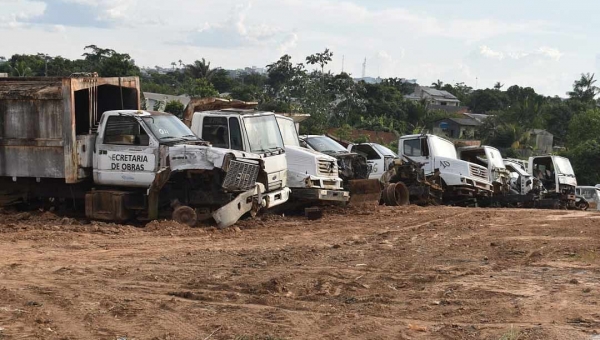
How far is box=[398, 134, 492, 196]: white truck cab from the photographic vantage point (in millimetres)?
20594

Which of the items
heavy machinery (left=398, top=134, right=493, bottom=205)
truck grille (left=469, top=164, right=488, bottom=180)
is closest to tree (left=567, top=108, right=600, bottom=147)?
truck grille (left=469, top=164, right=488, bottom=180)

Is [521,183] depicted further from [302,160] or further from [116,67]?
[116,67]

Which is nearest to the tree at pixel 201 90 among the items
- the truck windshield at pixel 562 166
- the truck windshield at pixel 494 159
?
the truck windshield at pixel 562 166

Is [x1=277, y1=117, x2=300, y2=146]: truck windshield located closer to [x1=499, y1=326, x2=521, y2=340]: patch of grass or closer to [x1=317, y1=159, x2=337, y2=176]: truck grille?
[x1=317, y1=159, x2=337, y2=176]: truck grille

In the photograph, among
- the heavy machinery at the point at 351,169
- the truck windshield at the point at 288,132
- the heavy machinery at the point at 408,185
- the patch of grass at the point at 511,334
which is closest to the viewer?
the patch of grass at the point at 511,334

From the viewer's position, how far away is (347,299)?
25.1 feet

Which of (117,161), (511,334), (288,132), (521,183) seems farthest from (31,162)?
(521,183)

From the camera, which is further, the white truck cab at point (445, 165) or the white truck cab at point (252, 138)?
the white truck cab at point (445, 165)

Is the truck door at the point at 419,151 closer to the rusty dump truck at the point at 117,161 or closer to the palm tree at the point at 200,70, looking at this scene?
the rusty dump truck at the point at 117,161

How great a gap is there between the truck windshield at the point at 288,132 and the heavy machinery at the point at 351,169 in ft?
3.43

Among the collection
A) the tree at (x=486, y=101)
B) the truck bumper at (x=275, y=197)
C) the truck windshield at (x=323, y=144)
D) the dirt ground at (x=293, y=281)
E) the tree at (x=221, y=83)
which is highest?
the tree at (x=221, y=83)

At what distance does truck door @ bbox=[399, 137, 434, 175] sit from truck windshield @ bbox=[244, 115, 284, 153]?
6.93 metres

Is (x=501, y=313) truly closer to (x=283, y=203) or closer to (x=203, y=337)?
(x=203, y=337)

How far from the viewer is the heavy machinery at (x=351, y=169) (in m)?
16.9
